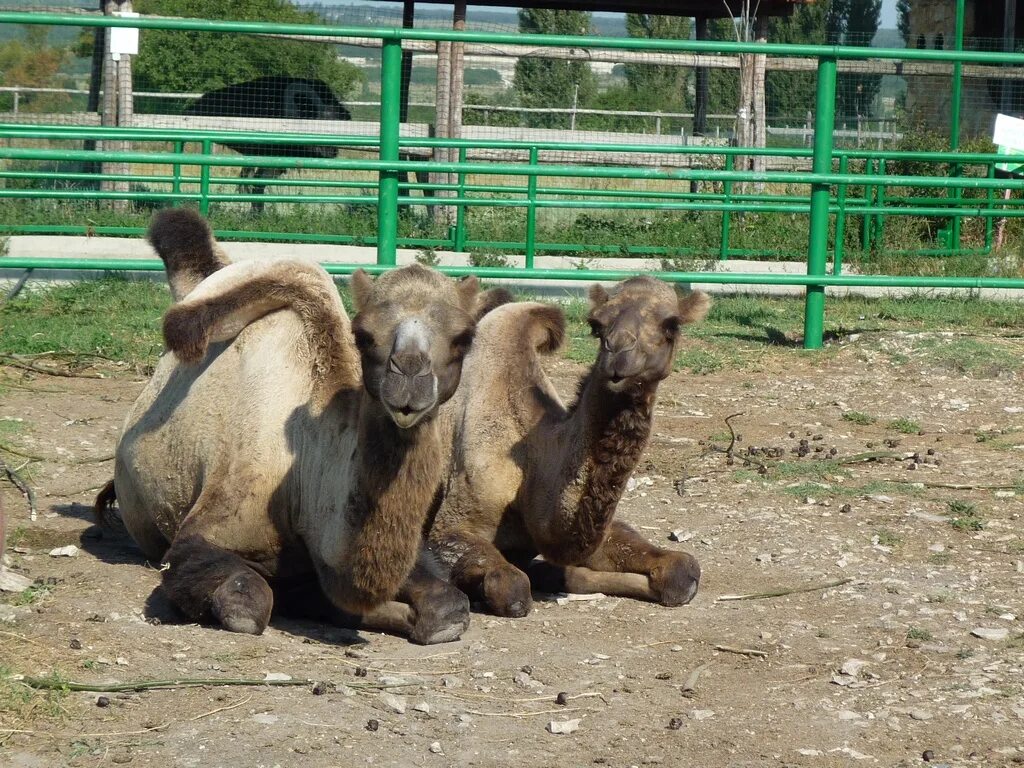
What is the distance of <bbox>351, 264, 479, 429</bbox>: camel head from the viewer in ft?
13.5

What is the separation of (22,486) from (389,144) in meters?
3.79

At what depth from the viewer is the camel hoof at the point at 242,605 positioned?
4.73 m

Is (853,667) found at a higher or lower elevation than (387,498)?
lower

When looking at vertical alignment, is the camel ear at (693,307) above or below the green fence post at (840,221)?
below

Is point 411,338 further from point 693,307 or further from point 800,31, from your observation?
point 800,31

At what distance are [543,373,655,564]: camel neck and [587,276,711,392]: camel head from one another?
8 centimetres

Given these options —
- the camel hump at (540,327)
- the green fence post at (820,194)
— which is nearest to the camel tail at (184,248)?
the camel hump at (540,327)

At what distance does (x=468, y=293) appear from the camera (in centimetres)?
462

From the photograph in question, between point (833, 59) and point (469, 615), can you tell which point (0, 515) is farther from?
point (833, 59)

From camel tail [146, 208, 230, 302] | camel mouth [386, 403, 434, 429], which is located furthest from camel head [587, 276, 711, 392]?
camel tail [146, 208, 230, 302]

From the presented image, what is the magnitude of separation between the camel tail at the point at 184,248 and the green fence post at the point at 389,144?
9.93 ft

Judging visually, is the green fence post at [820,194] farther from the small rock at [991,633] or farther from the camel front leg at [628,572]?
the small rock at [991,633]

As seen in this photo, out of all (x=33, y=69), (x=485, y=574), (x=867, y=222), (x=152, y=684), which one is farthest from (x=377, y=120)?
(x=152, y=684)

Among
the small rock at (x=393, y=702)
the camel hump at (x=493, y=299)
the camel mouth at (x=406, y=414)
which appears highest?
the camel hump at (x=493, y=299)
